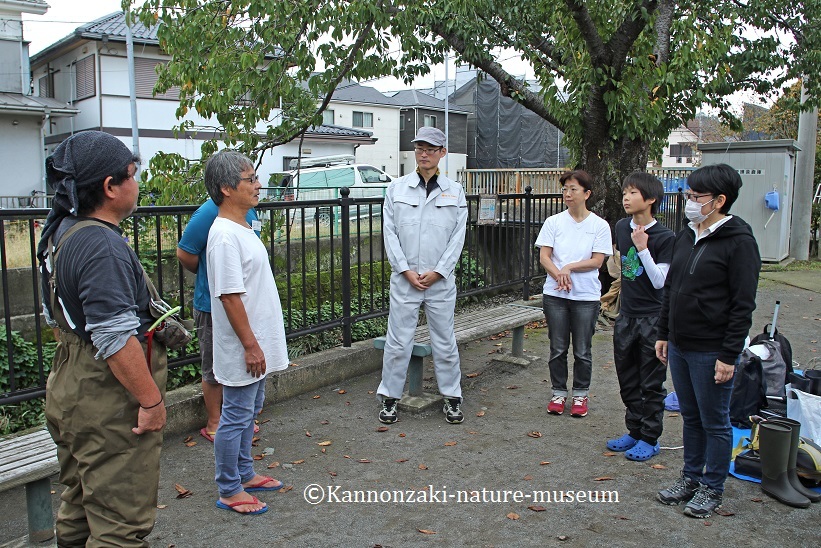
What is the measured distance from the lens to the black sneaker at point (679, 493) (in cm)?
382

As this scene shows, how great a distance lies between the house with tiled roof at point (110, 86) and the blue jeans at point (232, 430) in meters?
20.7

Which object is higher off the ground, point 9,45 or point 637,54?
point 9,45

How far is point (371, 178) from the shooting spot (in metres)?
23.3

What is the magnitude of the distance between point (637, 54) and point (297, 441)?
6.37 metres

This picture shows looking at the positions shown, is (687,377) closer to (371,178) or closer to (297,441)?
(297,441)

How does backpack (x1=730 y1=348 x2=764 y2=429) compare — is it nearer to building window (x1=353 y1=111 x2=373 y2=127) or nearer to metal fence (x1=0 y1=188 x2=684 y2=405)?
metal fence (x1=0 y1=188 x2=684 y2=405)

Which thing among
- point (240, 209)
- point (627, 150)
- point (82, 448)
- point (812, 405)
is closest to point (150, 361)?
point (82, 448)

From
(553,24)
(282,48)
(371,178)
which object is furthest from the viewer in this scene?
(371,178)

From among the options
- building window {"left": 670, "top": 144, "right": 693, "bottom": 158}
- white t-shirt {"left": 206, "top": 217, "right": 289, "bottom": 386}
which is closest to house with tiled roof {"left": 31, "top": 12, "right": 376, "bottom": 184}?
white t-shirt {"left": 206, "top": 217, "right": 289, "bottom": 386}

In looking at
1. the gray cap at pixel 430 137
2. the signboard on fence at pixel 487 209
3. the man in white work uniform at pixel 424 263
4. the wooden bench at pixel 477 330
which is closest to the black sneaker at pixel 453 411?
the man in white work uniform at pixel 424 263

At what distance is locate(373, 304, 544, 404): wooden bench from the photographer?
17.7 ft

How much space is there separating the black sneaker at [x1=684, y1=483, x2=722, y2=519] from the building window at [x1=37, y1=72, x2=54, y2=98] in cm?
2997

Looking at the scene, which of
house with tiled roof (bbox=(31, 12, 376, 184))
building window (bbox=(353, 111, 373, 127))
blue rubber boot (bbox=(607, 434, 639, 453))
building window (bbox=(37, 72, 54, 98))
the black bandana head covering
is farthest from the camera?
building window (bbox=(353, 111, 373, 127))

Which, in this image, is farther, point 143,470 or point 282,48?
point 282,48
